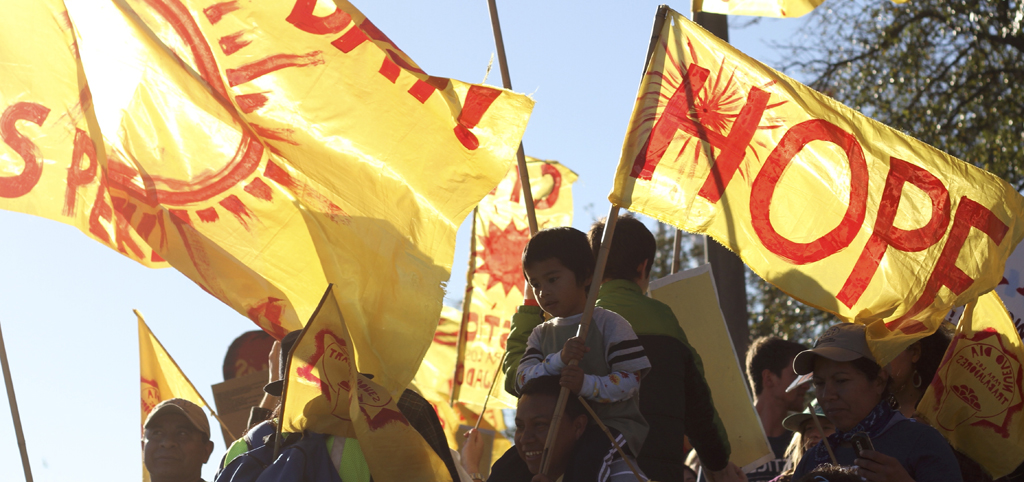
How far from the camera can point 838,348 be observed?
380cm

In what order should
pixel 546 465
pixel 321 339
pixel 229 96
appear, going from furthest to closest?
pixel 229 96, pixel 321 339, pixel 546 465

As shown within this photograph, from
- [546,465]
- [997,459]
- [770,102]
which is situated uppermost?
[770,102]

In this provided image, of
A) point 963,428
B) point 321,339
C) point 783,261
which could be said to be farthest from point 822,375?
point 321,339

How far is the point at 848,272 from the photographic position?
4102 mm

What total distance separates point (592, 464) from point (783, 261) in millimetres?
1130

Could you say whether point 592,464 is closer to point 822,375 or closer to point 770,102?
point 822,375

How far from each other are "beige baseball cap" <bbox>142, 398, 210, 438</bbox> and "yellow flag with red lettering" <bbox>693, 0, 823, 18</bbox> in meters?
2.59

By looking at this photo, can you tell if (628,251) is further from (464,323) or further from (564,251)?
(464,323)

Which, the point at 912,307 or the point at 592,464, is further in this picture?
the point at 912,307

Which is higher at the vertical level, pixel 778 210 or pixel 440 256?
pixel 778 210

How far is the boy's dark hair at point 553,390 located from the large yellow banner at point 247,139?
681 millimetres

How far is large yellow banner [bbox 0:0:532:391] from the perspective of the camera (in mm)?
4250

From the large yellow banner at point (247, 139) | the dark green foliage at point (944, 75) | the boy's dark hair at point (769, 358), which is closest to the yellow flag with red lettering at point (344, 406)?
the large yellow banner at point (247, 139)

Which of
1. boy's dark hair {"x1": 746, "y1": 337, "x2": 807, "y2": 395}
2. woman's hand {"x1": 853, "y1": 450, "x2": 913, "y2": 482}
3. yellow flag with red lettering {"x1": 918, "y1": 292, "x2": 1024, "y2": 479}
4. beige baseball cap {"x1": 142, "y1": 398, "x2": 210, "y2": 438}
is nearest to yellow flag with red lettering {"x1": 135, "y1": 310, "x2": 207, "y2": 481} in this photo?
beige baseball cap {"x1": 142, "y1": 398, "x2": 210, "y2": 438}
